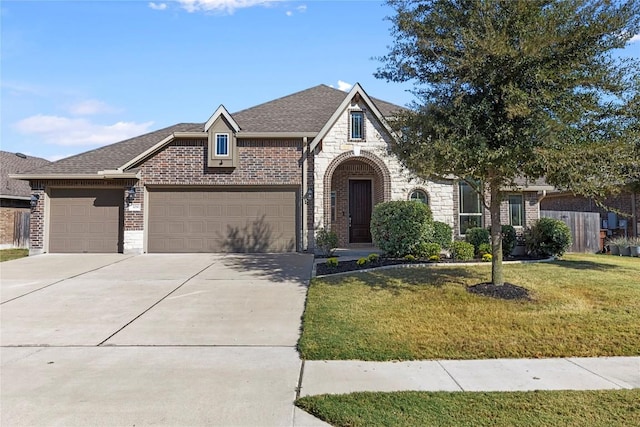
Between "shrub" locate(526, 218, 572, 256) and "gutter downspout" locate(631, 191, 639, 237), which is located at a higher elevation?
"gutter downspout" locate(631, 191, 639, 237)

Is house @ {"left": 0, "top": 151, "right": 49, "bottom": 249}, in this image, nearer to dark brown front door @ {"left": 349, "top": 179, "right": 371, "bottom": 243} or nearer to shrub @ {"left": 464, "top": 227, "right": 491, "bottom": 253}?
dark brown front door @ {"left": 349, "top": 179, "right": 371, "bottom": 243}

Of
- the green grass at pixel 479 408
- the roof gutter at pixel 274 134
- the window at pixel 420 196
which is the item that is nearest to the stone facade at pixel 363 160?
the window at pixel 420 196

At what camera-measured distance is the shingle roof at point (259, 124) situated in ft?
47.8

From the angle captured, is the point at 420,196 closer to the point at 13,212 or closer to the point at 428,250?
the point at 428,250

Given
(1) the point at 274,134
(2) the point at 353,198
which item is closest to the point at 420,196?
(2) the point at 353,198

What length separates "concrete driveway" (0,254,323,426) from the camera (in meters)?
3.65

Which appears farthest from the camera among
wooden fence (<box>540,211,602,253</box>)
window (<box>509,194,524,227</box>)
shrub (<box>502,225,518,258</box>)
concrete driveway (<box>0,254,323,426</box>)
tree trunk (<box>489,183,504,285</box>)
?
wooden fence (<box>540,211,602,253</box>)

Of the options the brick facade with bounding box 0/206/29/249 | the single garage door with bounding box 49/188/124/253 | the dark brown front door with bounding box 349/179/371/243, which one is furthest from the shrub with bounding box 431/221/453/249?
the brick facade with bounding box 0/206/29/249

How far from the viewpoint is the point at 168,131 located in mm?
17469

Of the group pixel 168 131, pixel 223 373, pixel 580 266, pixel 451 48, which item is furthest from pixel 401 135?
pixel 168 131

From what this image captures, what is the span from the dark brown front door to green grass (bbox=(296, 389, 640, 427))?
11.4 meters

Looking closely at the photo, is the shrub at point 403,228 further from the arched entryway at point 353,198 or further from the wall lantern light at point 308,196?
the wall lantern light at point 308,196

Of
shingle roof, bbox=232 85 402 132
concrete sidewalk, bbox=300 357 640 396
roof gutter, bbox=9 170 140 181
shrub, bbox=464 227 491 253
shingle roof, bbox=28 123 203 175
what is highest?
shingle roof, bbox=232 85 402 132

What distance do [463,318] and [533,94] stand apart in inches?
A: 146
